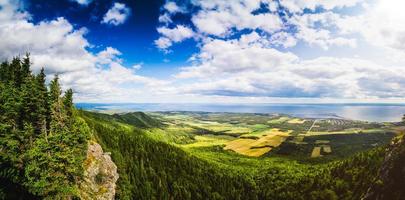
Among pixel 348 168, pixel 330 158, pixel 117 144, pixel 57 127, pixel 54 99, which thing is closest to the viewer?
pixel 57 127

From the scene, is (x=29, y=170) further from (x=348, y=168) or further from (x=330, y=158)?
(x=330, y=158)

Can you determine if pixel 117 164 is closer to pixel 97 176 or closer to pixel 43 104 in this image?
pixel 97 176

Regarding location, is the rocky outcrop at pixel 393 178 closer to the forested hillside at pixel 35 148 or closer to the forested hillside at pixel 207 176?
the forested hillside at pixel 207 176

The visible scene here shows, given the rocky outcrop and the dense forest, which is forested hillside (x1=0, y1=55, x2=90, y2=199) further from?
the rocky outcrop

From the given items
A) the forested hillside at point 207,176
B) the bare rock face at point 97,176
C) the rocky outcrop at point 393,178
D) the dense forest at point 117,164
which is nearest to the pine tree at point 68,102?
the dense forest at point 117,164

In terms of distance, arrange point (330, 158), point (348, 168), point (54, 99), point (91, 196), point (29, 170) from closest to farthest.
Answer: point (29, 170)
point (54, 99)
point (91, 196)
point (348, 168)
point (330, 158)

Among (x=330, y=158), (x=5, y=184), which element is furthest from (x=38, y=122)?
(x=330, y=158)

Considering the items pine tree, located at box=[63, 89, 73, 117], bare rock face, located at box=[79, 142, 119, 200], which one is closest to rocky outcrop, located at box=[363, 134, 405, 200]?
bare rock face, located at box=[79, 142, 119, 200]
